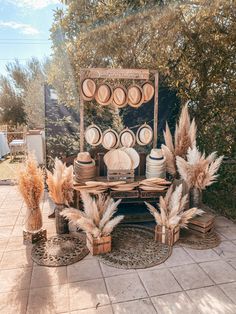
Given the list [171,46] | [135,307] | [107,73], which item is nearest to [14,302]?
[135,307]

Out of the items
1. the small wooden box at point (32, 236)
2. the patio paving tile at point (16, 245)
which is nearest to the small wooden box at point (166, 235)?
the small wooden box at point (32, 236)

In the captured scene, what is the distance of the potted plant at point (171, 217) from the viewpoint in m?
2.60

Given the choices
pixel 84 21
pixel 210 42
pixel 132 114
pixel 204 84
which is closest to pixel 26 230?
pixel 132 114

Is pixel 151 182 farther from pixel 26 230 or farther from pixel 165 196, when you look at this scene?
pixel 26 230

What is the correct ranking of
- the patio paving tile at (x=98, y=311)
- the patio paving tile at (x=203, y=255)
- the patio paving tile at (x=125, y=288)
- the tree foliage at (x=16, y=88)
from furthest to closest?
the tree foliage at (x=16, y=88), the patio paving tile at (x=203, y=255), the patio paving tile at (x=125, y=288), the patio paving tile at (x=98, y=311)

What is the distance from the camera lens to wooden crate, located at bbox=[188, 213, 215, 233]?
281 cm

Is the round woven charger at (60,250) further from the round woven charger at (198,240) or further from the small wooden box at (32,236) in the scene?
the round woven charger at (198,240)

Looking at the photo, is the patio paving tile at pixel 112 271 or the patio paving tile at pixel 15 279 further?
the patio paving tile at pixel 112 271

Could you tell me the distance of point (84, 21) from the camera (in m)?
3.60

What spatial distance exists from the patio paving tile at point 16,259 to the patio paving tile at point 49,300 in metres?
0.42

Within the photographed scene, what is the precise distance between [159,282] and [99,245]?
2.18 feet

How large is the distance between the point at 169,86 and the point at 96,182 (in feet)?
6.64

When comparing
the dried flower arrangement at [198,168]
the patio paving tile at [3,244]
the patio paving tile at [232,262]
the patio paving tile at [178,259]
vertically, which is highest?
the dried flower arrangement at [198,168]

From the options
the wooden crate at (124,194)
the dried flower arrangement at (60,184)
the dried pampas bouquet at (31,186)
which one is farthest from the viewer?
the wooden crate at (124,194)
